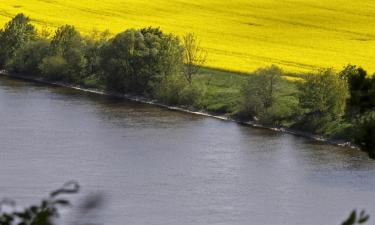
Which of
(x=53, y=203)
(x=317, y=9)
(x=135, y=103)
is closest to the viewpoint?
(x=53, y=203)

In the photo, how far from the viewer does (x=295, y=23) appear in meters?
40.5

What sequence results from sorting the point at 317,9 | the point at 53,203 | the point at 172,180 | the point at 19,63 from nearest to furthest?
the point at 53,203, the point at 172,180, the point at 19,63, the point at 317,9

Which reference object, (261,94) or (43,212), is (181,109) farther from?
(43,212)

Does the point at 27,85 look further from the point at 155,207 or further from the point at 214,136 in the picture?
the point at 155,207

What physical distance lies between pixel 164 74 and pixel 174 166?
10932 mm

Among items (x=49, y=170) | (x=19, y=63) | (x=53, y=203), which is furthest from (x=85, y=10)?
(x=53, y=203)

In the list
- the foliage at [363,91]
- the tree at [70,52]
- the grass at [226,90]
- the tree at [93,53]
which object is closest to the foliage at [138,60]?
the tree at [93,53]

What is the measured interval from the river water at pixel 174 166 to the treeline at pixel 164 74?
4.21 feet

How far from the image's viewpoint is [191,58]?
A: 32406 millimetres

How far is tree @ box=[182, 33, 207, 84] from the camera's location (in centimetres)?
3219

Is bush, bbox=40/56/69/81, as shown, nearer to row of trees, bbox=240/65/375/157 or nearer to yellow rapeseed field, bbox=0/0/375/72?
yellow rapeseed field, bbox=0/0/375/72

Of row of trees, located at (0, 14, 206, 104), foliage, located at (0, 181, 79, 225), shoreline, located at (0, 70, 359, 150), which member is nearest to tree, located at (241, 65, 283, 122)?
shoreline, located at (0, 70, 359, 150)

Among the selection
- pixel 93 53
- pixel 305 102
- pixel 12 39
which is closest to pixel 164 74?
pixel 93 53

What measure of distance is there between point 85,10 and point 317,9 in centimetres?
996
